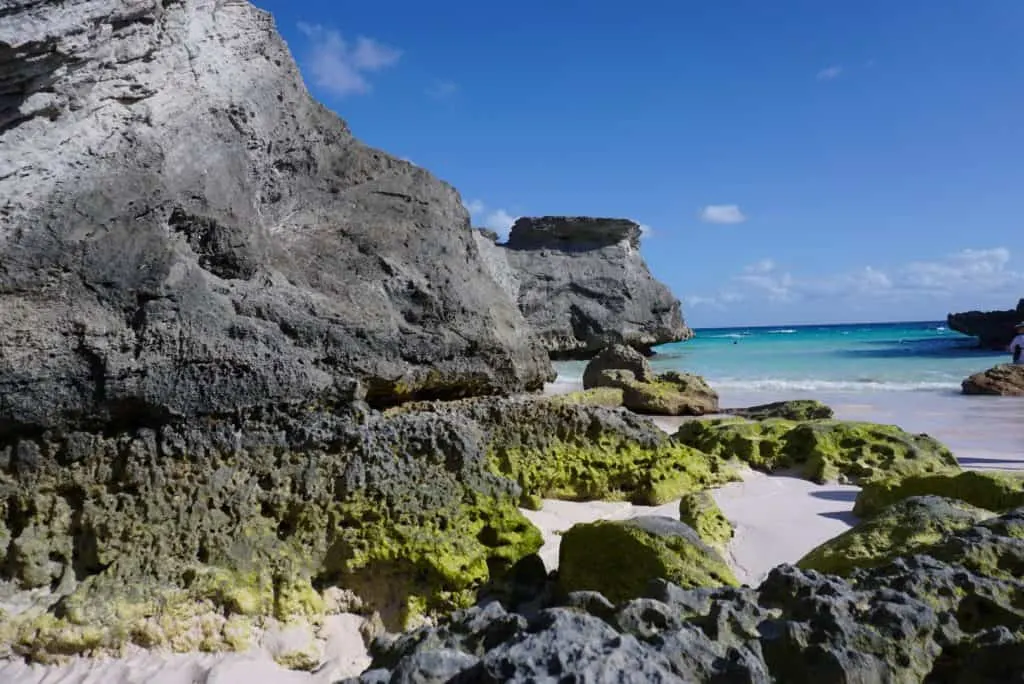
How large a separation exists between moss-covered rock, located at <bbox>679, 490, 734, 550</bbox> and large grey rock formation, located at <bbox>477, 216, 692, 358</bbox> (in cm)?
2142

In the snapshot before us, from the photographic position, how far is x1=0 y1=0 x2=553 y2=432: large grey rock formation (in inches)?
137

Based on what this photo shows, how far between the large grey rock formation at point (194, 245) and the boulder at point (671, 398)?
6.08 meters

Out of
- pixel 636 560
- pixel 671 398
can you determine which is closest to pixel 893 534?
pixel 636 560

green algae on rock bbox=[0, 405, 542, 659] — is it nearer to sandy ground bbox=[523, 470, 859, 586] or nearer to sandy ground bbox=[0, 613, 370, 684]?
sandy ground bbox=[0, 613, 370, 684]

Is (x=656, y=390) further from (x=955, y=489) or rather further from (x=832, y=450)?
(x=955, y=489)

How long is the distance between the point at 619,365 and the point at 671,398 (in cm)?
227

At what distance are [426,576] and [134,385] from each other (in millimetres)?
1604

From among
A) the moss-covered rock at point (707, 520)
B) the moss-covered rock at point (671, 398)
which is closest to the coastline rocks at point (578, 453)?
the moss-covered rock at point (707, 520)

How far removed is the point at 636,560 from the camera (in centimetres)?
328

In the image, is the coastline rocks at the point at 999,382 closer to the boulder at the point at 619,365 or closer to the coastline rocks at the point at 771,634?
the boulder at the point at 619,365

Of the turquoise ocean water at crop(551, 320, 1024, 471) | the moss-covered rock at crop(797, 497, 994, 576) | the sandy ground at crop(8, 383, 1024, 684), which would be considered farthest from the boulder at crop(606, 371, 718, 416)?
the moss-covered rock at crop(797, 497, 994, 576)

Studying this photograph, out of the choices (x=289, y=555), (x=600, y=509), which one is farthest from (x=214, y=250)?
(x=600, y=509)

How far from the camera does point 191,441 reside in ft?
11.5

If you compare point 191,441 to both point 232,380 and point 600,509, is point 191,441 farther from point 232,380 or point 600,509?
point 600,509
